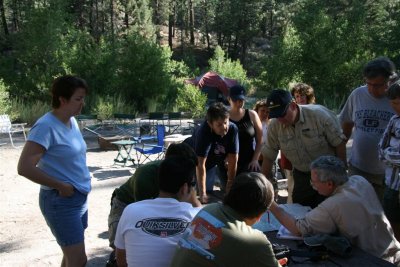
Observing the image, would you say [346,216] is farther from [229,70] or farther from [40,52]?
[229,70]

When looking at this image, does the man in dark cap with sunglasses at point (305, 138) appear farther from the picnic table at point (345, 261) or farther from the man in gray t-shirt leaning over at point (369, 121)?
the picnic table at point (345, 261)

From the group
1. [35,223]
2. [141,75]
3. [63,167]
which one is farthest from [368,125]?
[141,75]

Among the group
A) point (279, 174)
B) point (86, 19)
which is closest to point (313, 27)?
point (279, 174)

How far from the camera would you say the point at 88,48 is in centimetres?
2255

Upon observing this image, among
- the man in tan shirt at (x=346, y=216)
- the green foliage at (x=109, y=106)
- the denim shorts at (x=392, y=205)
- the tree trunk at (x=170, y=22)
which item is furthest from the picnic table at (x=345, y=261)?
the tree trunk at (x=170, y=22)

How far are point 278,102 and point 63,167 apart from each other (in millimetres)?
1485

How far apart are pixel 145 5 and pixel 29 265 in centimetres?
3834

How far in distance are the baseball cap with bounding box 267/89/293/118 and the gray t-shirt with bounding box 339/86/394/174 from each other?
2.27 feet

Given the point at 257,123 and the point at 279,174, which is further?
the point at 279,174

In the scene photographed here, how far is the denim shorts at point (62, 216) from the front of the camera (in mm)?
2666

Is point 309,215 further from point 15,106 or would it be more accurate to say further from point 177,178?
point 15,106

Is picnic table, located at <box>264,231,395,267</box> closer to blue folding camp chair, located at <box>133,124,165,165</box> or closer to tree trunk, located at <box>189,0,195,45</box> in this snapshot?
blue folding camp chair, located at <box>133,124,165,165</box>

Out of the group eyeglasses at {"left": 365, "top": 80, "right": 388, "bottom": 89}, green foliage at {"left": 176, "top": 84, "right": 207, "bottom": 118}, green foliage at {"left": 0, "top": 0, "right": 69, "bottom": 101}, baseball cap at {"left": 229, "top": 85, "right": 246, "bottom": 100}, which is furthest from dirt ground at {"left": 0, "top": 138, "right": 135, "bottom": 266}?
green foliage at {"left": 0, "top": 0, "right": 69, "bottom": 101}

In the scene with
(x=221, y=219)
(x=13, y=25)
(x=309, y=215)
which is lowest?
(x=309, y=215)
